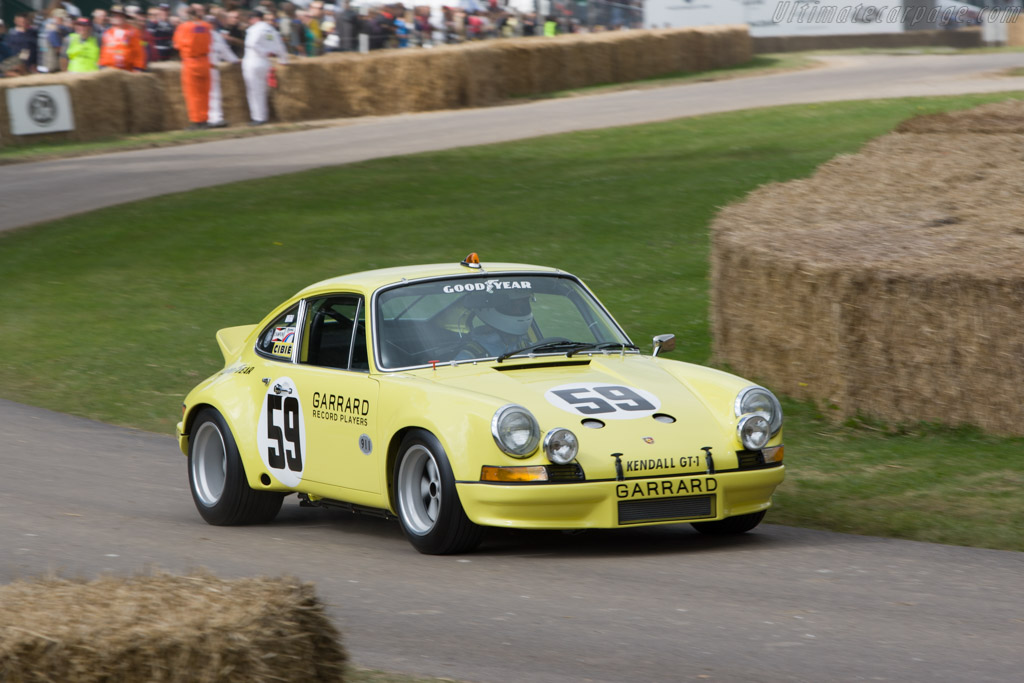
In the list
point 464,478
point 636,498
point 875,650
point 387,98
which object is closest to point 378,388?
point 464,478

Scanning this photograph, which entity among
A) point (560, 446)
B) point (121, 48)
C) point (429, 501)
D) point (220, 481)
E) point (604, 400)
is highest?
point (121, 48)

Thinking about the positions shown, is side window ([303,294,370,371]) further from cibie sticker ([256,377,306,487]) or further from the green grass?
the green grass

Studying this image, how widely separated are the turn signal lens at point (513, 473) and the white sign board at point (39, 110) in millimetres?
22586

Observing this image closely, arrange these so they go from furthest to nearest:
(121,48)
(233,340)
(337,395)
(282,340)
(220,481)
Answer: (121,48)
(233,340)
(220,481)
(282,340)
(337,395)

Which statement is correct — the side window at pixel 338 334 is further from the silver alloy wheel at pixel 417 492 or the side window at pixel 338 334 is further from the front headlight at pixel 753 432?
the front headlight at pixel 753 432

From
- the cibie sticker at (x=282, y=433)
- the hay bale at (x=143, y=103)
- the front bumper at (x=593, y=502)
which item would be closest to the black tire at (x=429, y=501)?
the front bumper at (x=593, y=502)

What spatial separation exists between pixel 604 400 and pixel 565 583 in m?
1.01

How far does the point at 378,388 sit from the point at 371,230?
1160cm

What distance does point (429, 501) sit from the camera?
7.40 meters

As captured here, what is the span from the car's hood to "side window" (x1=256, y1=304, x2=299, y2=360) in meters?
1.21

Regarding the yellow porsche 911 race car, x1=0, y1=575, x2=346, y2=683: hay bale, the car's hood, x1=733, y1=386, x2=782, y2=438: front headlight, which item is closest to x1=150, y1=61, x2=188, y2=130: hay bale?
the yellow porsche 911 race car

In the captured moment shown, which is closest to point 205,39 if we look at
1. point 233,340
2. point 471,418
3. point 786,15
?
point 233,340

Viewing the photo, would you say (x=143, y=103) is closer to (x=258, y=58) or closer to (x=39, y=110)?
(x=39, y=110)

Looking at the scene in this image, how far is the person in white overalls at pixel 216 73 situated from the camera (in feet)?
95.6
